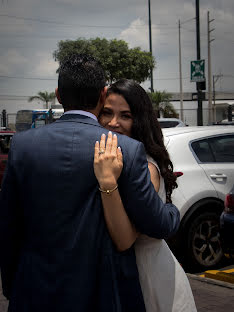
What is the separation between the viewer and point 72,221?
180cm

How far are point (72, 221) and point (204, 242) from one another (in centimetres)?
425

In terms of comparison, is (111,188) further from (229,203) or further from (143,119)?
(229,203)

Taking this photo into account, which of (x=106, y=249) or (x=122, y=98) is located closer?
(x=106, y=249)

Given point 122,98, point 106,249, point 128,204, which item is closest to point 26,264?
point 106,249

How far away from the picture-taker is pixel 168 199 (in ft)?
7.39

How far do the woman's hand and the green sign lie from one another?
740 inches

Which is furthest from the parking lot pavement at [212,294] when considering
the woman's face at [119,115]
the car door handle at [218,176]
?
the woman's face at [119,115]

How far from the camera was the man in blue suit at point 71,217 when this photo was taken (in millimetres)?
1781

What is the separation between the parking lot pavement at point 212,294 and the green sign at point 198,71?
15.8 m

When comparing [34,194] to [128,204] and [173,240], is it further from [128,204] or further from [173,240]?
[173,240]

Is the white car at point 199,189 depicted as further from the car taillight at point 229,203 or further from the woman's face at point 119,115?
the woman's face at point 119,115

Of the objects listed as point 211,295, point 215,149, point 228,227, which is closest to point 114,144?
point 211,295

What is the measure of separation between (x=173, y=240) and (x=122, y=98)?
3.42 metres

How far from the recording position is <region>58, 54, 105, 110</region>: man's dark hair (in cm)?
192
